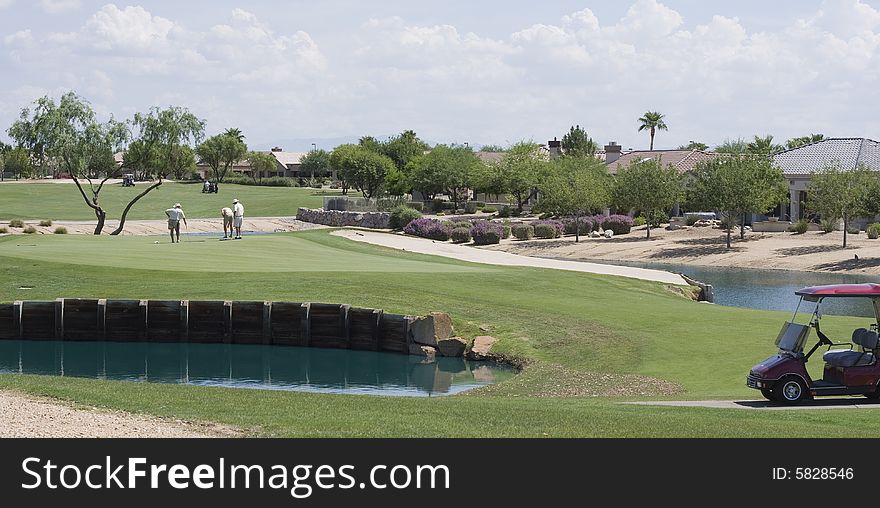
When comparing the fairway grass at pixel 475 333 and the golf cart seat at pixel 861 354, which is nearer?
the fairway grass at pixel 475 333

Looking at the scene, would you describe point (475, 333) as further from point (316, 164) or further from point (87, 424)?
Result: point (316, 164)

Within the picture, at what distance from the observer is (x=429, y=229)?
275 ft

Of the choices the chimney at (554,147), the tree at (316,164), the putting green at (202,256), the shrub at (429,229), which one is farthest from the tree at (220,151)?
the putting green at (202,256)

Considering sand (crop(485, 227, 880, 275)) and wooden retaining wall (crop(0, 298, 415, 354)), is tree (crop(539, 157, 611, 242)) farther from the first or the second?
wooden retaining wall (crop(0, 298, 415, 354))

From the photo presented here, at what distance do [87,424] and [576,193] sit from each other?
7345 cm

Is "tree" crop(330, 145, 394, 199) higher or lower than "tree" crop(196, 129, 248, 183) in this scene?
lower

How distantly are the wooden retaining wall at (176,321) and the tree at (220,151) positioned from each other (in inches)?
5165

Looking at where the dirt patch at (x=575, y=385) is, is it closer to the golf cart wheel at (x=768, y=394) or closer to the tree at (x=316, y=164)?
the golf cart wheel at (x=768, y=394)

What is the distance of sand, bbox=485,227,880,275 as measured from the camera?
68375 mm

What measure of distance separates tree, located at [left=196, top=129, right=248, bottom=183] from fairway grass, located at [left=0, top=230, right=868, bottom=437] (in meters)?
112

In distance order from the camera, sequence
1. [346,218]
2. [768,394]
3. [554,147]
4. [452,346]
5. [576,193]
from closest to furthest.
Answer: [768,394], [452,346], [576,193], [346,218], [554,147]

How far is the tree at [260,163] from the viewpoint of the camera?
182 metres

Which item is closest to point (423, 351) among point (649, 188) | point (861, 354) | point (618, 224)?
point (861, 354)

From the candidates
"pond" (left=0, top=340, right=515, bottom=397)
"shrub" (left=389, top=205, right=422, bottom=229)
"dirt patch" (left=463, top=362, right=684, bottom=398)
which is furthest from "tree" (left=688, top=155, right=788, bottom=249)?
"dirt patch" (left=463, top=362, right=684, bottom=398)
